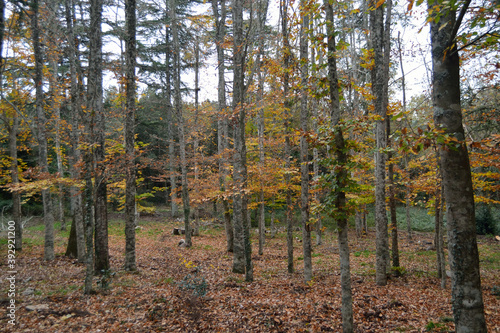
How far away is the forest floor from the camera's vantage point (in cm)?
528

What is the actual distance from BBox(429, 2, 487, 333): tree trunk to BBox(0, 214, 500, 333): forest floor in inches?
112

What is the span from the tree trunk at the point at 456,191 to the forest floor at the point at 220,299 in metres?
2.85

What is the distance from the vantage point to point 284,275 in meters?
9.28

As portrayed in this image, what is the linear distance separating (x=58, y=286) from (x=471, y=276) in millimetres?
9455

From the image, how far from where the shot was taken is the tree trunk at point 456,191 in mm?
2707

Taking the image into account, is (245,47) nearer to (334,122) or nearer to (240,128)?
(240,128)

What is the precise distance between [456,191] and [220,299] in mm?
6029

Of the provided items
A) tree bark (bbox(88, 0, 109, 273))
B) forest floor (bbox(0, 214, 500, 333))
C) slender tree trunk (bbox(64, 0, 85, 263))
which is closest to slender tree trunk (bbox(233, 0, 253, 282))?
forest floor (bbox(0, 214, 500, 333))

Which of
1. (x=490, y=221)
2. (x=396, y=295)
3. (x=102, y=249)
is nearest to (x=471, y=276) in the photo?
(x=396, y=295)

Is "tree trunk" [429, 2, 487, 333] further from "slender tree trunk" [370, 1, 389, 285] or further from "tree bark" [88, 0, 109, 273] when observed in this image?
"tree bark" [88, 0, 109, 273]

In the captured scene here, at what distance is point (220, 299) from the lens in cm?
679

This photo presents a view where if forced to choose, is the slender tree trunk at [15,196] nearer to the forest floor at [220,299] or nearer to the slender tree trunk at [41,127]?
the forest floor at [220,299]

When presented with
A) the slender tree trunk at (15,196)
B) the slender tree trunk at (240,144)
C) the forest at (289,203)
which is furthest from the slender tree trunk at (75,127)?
the slender tree trunk at (240,144)

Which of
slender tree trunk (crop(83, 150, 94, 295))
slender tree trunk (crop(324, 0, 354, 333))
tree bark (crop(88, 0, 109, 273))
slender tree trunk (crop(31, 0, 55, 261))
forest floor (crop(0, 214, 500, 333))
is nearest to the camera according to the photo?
slender tree trunk (crop(324, 0, 354, 333))
